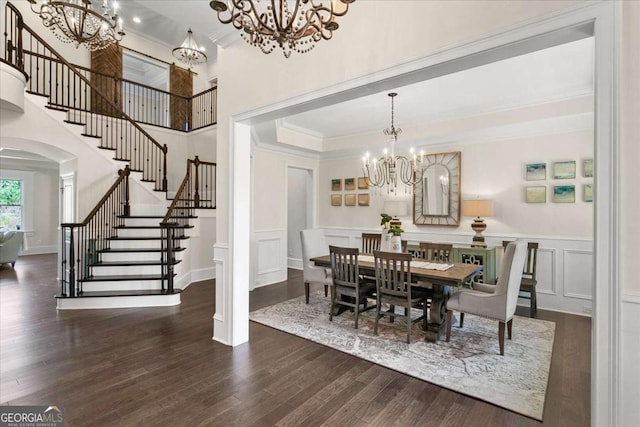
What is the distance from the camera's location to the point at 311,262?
466 cm

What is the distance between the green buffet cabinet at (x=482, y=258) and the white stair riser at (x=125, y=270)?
4.86 m

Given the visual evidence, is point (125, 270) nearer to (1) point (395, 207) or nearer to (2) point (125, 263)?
(2) point (125, 263)

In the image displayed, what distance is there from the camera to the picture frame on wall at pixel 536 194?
14.8 ft

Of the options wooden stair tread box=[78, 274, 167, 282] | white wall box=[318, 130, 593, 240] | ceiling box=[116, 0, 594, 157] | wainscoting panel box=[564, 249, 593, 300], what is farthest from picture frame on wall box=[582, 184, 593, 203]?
wooden stair tread box=[78, 274, 167, 282]

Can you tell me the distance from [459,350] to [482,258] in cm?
188

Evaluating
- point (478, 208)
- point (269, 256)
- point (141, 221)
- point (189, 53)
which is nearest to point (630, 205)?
point (478, 208)

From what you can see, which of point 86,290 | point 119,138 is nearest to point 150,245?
point 86,290

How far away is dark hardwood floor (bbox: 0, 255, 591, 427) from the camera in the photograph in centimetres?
215

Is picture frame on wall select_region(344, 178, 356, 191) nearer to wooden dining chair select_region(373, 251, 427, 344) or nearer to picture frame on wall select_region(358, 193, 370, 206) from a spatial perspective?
picture frame on wall select_region(358, 193, 370, 206)

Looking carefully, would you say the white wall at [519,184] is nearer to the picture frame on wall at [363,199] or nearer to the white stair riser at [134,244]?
the picture frame on wall at [363,199]

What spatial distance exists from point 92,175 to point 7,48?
220 centimetres

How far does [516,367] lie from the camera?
9.25 feet

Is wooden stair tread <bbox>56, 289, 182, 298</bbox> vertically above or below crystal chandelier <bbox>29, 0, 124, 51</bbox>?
below

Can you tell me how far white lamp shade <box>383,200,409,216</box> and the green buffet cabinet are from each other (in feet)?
4.09
